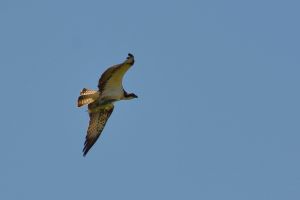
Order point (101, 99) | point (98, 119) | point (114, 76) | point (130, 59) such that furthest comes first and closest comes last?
1. point (98, 119)
2. point (101, 99)
3. point (114, 76)
4. point (130, 59)

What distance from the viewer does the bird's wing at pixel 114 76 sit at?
112ft

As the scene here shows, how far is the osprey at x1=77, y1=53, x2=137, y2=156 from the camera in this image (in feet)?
115

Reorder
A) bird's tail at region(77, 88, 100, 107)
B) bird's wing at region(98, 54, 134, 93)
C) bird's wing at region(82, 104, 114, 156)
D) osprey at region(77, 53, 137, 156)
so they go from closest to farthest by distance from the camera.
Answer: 1. bird's wing at region(98, 54, 134, 93)
2. osprey at region(77, 53, 137, 156)
3. bird's tail at region(77, 88, 100, 107)
4. bird's wing at region(82, 104, 114, 156)

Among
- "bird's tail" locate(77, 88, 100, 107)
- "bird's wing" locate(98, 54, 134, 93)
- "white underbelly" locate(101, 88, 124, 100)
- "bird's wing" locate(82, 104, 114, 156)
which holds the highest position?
"bird's wing" locate(98, 54, 134, 93)

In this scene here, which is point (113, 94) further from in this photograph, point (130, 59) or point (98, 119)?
point (130, 59)

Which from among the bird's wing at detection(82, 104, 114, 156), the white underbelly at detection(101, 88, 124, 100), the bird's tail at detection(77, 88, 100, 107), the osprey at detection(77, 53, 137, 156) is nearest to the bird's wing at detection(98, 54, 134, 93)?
the osprey at detection(77, 53, 137, 156)

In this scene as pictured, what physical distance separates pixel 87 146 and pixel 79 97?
5.24 ft

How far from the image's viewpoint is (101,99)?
1419 inches

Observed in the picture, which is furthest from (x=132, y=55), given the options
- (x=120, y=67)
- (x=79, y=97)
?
(x=79, y=97)

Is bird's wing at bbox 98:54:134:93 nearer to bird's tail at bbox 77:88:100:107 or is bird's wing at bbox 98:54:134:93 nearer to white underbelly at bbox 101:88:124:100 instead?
white underbelly at bbox 101:88:124:100

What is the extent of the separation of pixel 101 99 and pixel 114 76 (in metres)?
1.33

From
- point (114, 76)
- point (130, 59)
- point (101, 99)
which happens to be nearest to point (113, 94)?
point (101, 99)

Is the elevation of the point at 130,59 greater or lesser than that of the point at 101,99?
greater

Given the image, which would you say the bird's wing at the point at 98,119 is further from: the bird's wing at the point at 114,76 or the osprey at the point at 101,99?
the bird's wing at the point at 114,76
